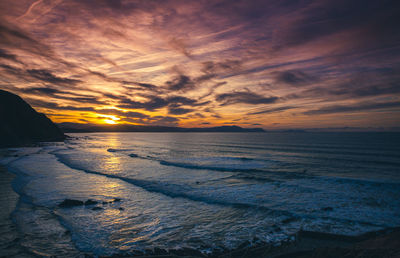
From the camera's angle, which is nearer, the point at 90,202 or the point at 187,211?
the point at 187,211

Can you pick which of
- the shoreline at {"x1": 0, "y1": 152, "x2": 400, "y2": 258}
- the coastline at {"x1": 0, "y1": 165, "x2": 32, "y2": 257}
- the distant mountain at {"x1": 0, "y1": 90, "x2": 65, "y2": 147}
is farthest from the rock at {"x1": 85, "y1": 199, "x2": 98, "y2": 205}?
the distant mountain at {"x1": 0, "y1": 90, "x2": 65, "y2": 147}

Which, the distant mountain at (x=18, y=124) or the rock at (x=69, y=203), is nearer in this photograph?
the rock at (x=69, y=203)

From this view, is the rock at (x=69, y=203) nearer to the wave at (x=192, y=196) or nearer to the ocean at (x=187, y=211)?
the ocean at (x=187, y=211)

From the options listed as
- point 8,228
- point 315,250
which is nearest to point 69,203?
point 8,228

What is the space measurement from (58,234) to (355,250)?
40.1 feet

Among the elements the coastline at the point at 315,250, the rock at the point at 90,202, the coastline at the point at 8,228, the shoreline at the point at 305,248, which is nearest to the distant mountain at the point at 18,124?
Result: the coastline at the point at 8,228

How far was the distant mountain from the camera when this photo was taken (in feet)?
189

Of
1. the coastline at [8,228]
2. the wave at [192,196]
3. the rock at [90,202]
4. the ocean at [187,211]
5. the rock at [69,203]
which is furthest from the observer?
the rock at [90,202]

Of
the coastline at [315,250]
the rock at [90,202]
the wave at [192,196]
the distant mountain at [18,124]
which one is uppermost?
the distant mountain at [18,124]

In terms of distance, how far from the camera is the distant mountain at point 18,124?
57.5 m

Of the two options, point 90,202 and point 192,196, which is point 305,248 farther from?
point 90,202

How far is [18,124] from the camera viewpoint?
226 feet

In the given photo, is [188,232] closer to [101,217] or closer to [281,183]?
[101,217]

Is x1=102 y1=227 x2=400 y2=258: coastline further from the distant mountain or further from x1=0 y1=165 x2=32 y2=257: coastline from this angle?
the distant mountain
